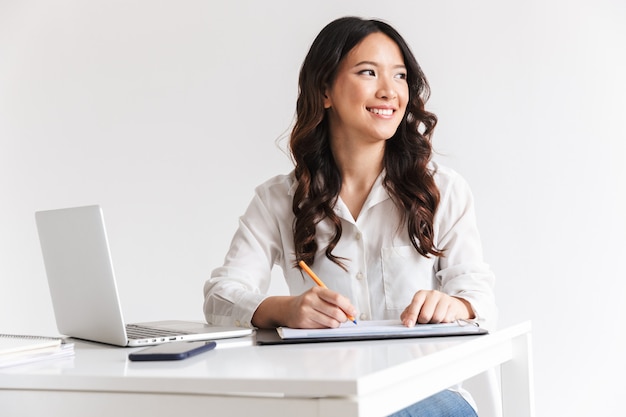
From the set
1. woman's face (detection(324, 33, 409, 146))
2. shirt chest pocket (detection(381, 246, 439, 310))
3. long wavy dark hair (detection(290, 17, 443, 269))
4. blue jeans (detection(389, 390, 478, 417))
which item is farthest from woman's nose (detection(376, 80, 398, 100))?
blue jeans (detection(389, 390, 478, 417))

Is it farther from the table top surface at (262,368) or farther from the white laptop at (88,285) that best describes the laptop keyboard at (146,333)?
the table top surface at (262,368)

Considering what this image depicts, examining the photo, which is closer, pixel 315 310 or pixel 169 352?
pixel 169 352

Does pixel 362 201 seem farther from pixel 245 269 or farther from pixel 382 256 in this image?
pixel 245 269

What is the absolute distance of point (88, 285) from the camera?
4.88 feet

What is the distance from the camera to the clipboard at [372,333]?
1.41 m

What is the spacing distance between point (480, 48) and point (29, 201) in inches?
87.4

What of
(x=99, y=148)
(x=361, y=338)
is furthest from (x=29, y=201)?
(x=361, y=338)

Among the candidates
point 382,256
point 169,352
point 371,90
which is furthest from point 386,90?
point 169,352

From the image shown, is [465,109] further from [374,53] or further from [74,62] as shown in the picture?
[74,62]

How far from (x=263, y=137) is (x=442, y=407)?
2.09 metres

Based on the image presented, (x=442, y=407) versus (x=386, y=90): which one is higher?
(x=386, y=90)

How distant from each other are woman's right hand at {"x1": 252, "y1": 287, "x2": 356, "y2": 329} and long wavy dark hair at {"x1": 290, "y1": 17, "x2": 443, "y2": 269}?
0.42m

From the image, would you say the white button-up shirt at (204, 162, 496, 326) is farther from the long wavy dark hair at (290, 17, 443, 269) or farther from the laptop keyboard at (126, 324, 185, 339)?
the laptop keyboard at (126, 324, 185, 339)

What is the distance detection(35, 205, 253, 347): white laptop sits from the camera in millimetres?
1409
